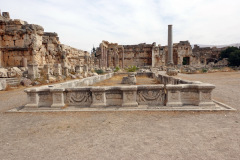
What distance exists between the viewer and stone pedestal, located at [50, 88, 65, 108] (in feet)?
15.4

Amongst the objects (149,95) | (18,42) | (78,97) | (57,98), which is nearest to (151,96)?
(149,95)

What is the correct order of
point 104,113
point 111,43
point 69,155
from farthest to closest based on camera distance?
point 111,43
point 104,113
point 69,155

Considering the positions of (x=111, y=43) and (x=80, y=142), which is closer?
(x=80, y=142)

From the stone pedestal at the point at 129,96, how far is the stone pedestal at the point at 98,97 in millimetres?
585

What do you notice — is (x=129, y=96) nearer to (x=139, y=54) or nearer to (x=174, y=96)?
(x=174, y=96)

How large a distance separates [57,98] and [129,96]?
7.01 feet

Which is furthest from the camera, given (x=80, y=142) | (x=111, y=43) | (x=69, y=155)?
(x=111, y=43)

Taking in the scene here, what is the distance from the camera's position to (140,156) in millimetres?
2193

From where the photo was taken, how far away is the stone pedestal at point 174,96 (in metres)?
4.47

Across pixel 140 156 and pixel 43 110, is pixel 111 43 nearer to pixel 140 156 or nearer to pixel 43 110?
pixel 43 110

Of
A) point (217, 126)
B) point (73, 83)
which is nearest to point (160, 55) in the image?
point (73, 83)

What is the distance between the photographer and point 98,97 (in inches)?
185

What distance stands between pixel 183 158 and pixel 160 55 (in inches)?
1451

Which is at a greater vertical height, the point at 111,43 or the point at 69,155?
the point at 111,43
